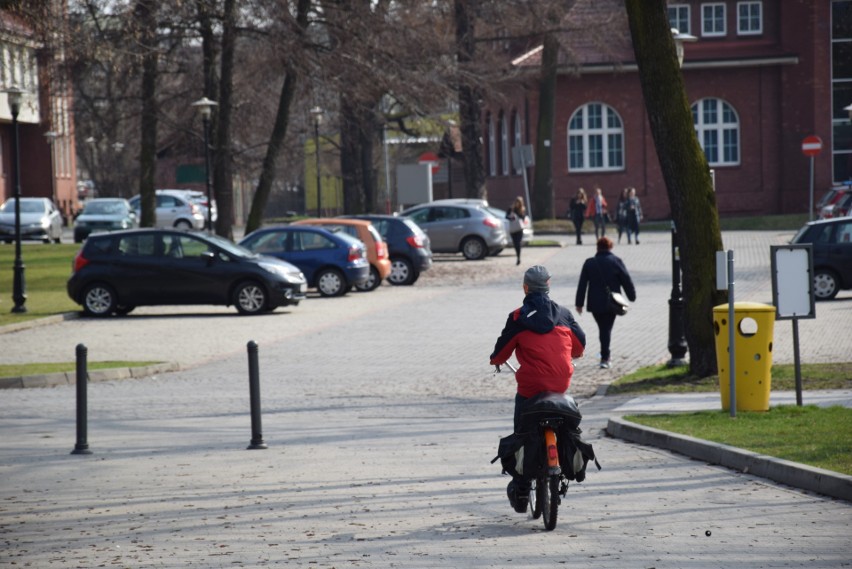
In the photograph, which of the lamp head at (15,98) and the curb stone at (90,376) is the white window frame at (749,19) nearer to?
the lamp head at (15,98)

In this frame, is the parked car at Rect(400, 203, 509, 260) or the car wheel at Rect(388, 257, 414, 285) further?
the parked car at Rect(400, 203, 509, 260)

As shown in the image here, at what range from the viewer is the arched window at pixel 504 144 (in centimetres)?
6562

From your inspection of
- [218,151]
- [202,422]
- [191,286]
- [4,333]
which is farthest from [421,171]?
[202,422]

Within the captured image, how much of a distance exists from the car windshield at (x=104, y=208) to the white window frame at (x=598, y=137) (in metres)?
18.2

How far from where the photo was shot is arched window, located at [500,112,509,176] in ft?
215

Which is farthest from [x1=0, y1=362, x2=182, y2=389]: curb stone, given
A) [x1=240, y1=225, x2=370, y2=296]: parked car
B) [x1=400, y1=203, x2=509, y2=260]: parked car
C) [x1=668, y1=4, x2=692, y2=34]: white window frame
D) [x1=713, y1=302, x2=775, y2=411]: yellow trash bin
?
[x1=668, y1=4, x2=692, y2=34]: white window frame

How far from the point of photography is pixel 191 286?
85.7 ft

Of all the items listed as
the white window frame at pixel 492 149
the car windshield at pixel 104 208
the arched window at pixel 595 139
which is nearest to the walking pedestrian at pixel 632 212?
the arched window at pixel 595 139

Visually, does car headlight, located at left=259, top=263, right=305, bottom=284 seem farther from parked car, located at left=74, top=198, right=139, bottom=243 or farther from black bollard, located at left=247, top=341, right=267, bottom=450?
parked car, located at left=74, top=198, right=139, bottom=243

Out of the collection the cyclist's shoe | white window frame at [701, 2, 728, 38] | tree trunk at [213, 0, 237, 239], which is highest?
white window frame at [701, 2, 728, 38]

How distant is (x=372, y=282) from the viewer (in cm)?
3183

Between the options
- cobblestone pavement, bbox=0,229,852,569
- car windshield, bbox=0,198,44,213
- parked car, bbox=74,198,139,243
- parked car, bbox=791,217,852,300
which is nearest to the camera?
cobblestone pavement, bbox=0,229,852,569

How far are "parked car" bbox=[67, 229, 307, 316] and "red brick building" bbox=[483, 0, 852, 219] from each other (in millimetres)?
32916

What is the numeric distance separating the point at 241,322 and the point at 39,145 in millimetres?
49255
